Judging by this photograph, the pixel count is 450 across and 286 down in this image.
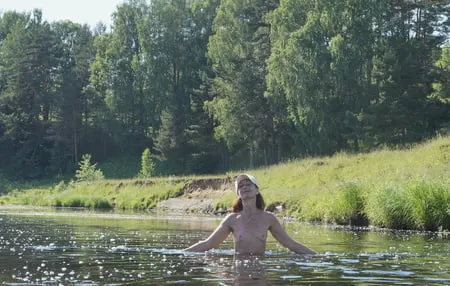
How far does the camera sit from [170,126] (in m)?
80.1

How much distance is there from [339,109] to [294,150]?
728 cm

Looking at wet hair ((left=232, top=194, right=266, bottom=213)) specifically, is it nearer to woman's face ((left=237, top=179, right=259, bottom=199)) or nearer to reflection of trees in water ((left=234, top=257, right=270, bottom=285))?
woman's face ((left=237, top=179, right=259, bottom=199))

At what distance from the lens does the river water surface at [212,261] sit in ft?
37.8

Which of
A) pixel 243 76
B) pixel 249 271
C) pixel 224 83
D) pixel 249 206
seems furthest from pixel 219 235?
pixel 224 83

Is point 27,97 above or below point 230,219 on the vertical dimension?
above

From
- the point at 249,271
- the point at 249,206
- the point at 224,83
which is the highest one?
the point at 224,83

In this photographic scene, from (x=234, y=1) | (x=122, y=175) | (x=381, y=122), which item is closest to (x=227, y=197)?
(x=381, y=122)

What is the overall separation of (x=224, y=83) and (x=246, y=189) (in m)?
57.1

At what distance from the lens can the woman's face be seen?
1291cm

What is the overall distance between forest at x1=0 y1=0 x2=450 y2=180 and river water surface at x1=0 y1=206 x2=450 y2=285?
3015 centimetres

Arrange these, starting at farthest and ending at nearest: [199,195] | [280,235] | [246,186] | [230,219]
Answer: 1. [199,195]
2. [280,235]
3. [230,219]
4. [246,186]

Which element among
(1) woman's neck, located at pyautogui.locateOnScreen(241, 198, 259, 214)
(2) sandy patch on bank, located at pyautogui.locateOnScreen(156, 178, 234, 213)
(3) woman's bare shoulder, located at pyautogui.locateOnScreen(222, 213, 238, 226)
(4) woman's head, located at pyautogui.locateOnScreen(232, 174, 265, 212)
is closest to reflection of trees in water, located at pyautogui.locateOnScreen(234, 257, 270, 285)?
(3) woman's bare shoulder, located at pyautogui.locateOnScreen(222, 213, 238, 226)

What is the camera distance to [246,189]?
1301 centimetres

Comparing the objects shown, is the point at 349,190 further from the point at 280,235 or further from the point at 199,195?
the point at 199,195
